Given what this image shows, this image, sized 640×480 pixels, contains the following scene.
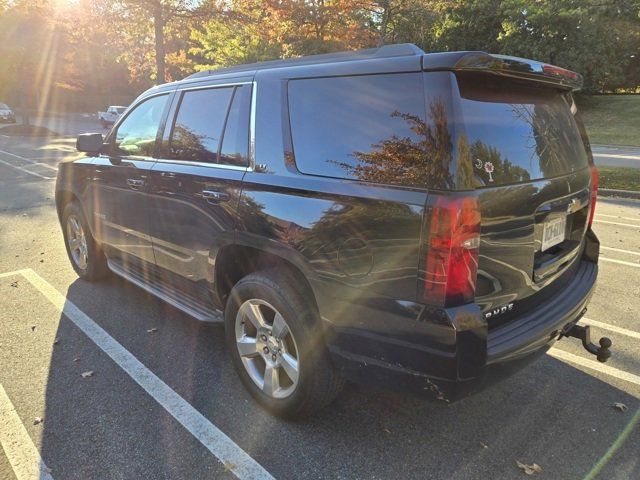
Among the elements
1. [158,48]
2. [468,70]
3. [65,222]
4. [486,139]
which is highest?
[158,48]

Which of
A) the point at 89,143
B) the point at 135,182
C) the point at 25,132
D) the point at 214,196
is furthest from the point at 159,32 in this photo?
the point at 25,132

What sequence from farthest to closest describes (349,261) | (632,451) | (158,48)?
(158,48) < (632,451) < (349,261)

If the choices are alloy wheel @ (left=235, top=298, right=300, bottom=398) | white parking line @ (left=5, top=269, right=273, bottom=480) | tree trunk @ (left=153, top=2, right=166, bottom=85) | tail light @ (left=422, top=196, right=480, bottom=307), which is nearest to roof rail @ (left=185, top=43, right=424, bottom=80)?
tail light @ (left=422, top=196, right=480, bottom=307)

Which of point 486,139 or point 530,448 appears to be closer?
point 486,139

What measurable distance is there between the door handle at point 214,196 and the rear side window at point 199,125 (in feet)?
0.74

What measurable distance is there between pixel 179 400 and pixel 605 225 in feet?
23.4

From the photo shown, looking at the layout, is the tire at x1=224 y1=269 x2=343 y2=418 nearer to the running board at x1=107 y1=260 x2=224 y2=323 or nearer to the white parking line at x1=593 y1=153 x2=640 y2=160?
the running board at x1=107 y1=260 x2=224 y2=323

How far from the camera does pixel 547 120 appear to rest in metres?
2.67

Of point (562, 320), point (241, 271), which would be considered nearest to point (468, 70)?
point (562, 320)

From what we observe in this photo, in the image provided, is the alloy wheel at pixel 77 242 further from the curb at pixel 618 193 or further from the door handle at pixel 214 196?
the curb at pixel 618 193

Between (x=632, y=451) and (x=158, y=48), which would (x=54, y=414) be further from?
(x=158, y=48)

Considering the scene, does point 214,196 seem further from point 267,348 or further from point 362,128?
point 362,128

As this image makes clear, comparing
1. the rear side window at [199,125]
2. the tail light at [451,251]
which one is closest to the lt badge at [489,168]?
the tail light at [451,251]

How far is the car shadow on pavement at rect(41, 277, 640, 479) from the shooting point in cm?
246
